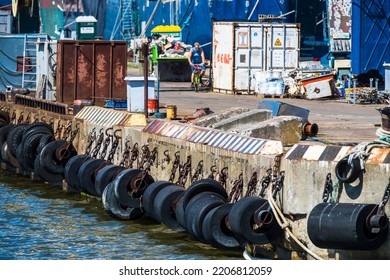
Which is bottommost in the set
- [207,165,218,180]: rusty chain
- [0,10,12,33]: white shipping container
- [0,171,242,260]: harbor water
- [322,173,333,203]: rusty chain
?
[0,171,242,260]: harbor water

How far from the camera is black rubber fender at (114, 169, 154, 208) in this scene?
20922 millimetres

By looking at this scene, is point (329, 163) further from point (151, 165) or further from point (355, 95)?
point (355, 95)

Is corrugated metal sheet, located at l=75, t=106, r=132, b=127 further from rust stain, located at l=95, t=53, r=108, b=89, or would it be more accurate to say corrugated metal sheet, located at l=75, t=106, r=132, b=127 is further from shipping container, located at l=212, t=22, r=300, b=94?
shipping container, located at l=212, t=22, r=300, b=94

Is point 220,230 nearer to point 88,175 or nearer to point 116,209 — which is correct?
point 116,209

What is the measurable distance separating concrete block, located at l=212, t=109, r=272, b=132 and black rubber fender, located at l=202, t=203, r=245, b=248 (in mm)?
4226

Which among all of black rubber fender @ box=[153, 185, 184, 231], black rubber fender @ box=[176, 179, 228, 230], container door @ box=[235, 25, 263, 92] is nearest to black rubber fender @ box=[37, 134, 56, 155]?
black rubber fender @ box=[153, 185, 184, 231]

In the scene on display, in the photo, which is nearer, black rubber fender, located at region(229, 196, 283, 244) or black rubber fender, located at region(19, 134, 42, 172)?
black rubber fender, located at region(229, 196, 283, 244)

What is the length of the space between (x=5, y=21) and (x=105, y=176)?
39.7 meters

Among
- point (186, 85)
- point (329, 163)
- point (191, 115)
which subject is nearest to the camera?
point (329, 163)

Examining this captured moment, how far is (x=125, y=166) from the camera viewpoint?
2339 cm

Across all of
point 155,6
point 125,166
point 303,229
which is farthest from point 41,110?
point 155,6

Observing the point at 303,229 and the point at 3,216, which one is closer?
the point at 303,229

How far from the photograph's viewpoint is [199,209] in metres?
17.9

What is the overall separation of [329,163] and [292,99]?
1809 centimetres
